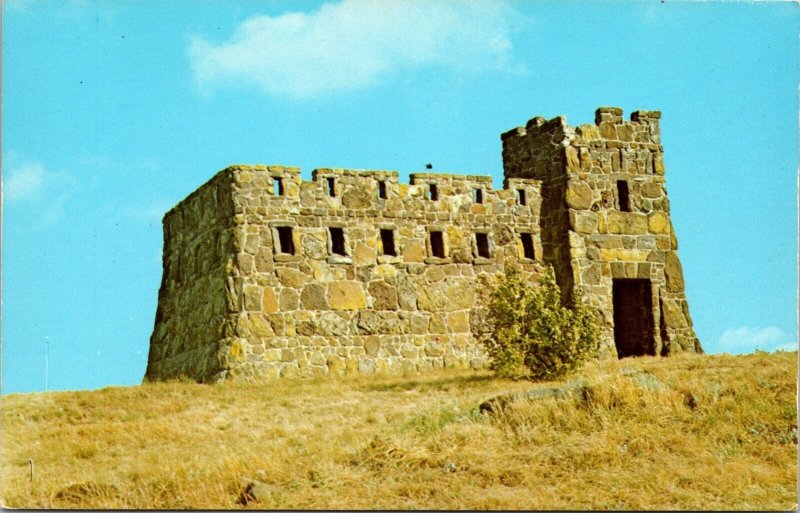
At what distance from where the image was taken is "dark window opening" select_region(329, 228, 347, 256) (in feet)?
81.8

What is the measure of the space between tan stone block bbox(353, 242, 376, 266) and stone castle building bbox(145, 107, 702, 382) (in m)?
0.03

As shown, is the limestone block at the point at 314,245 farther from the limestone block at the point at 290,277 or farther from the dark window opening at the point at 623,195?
the dark window opening at the point at 623,195

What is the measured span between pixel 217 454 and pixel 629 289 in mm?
15217

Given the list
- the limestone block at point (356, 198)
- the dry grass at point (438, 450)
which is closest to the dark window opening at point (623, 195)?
the limestone block at point (356, 198)

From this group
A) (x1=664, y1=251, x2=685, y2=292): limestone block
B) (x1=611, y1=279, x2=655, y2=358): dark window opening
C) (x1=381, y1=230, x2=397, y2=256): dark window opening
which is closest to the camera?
(x1=381, y1=230, x2=397, y2=256): dark window opening

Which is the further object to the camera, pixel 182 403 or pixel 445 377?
pixel 445 377

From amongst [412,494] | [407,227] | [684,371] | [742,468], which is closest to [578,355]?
[684,371]

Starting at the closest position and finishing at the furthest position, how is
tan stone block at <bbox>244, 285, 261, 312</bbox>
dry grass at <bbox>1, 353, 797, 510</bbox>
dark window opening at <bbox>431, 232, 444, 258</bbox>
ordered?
dry grass at <bbox>1, 353, 797, 510</bbox> → tan stone block at <bbox>244, 285, 261, 312</bbox> → dark window opening at <bbox>431, 232, 444, 258</bbox>

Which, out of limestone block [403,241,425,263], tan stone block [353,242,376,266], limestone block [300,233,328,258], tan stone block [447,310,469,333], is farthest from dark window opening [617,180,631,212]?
limestone block [300,233,328,258]

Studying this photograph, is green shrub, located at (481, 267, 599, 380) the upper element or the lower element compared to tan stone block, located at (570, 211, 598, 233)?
lower

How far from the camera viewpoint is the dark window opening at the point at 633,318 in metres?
27.0

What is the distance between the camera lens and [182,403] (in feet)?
67.1

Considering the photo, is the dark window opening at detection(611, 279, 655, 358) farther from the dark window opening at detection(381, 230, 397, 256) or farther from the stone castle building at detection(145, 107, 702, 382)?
the dark window opening at detection(381, 230, 397, 256)

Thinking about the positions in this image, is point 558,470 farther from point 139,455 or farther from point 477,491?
point 139,455
